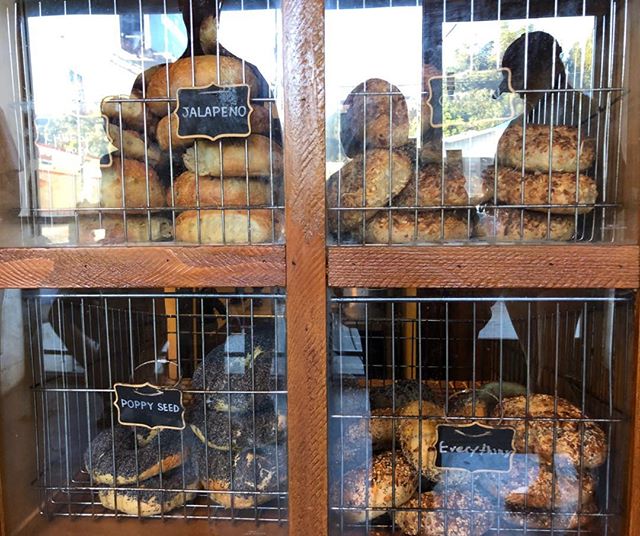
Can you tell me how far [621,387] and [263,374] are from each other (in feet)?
2.09

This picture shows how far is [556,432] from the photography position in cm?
95

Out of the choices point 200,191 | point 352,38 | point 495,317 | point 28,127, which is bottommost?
point 495,317

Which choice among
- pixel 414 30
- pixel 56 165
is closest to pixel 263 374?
pixel 56 165

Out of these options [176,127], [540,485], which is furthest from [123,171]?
[540,485]

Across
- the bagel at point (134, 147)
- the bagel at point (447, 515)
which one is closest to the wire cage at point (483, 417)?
the bagel at point (447, 515)

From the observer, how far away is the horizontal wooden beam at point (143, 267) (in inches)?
32.8

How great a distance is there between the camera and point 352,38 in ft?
2.94

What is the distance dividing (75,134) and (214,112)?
29 centimetres

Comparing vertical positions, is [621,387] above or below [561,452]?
above

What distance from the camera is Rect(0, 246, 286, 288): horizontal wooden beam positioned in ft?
2.74

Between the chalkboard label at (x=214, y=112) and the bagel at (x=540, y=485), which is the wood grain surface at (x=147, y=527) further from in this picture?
the chalkboard label at (x=214, y=112)

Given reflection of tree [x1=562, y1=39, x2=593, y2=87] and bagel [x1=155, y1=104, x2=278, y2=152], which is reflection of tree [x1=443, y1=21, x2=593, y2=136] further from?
bagel [x1=155, y1=104, x2=278, y2=152]

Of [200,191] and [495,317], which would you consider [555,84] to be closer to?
[495,317]

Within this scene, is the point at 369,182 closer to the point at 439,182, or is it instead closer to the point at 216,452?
the point at 439,182
